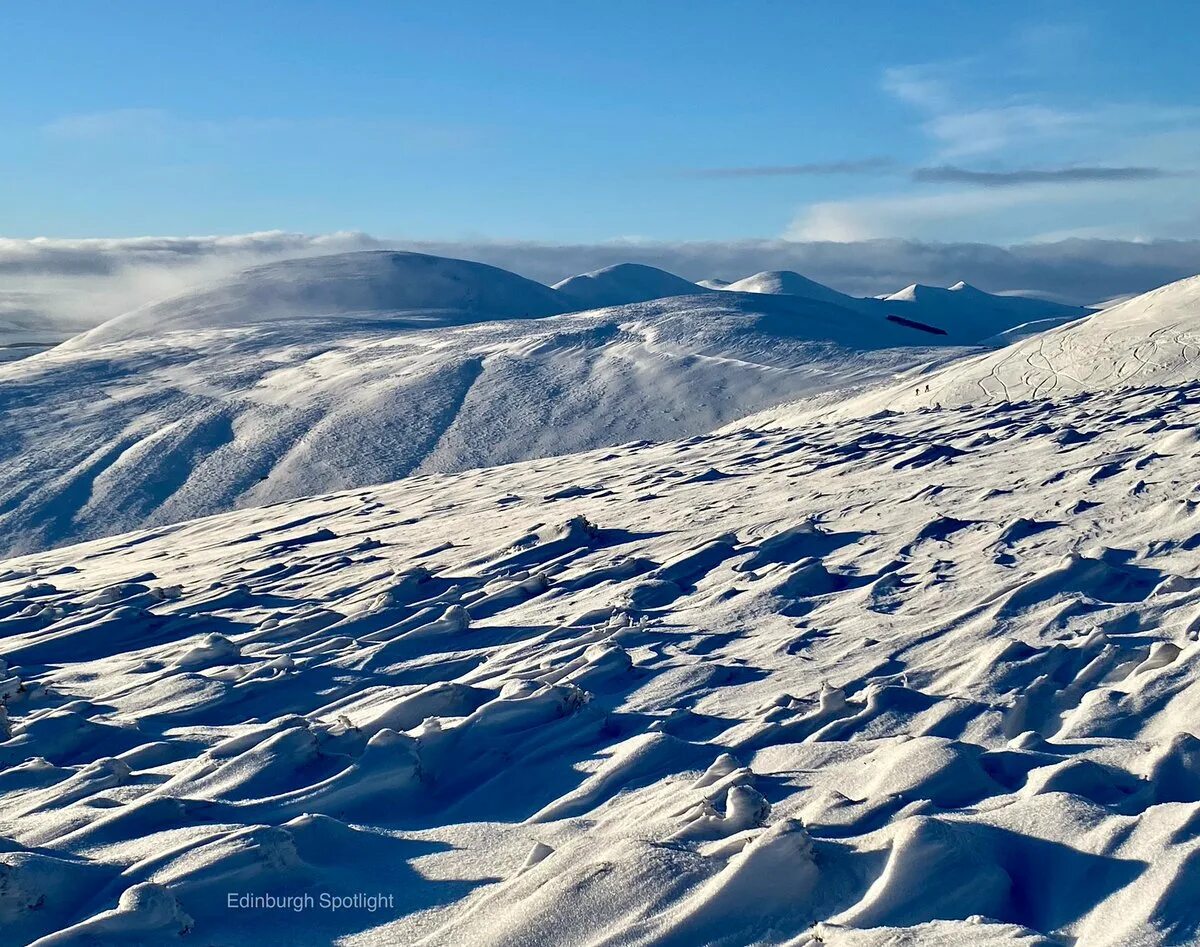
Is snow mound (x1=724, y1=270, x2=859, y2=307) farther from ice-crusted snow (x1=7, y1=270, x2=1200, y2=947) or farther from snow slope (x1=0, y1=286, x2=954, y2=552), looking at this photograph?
ice-crusted snow (x1=7, y1=270, x2=1200, y2=947)

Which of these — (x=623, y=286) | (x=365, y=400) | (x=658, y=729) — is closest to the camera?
(x=658, y=729)

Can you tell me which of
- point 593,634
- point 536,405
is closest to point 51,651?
point 593,634

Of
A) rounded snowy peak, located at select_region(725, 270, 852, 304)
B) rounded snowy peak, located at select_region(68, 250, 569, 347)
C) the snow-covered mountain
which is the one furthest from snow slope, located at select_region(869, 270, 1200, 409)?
rounded snowy peak, located at select_region(725, 270, 852, 304)

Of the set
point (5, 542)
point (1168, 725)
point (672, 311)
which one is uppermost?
point (672, 311)

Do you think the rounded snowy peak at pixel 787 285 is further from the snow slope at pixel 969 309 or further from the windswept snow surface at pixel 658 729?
the windswept snow surface at pixel 658 729

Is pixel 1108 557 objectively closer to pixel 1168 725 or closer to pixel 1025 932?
pixel 1168 725

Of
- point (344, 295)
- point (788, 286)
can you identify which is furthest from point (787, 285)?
→ point (344, 295)

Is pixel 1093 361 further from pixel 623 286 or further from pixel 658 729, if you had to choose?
pixel 623 286
